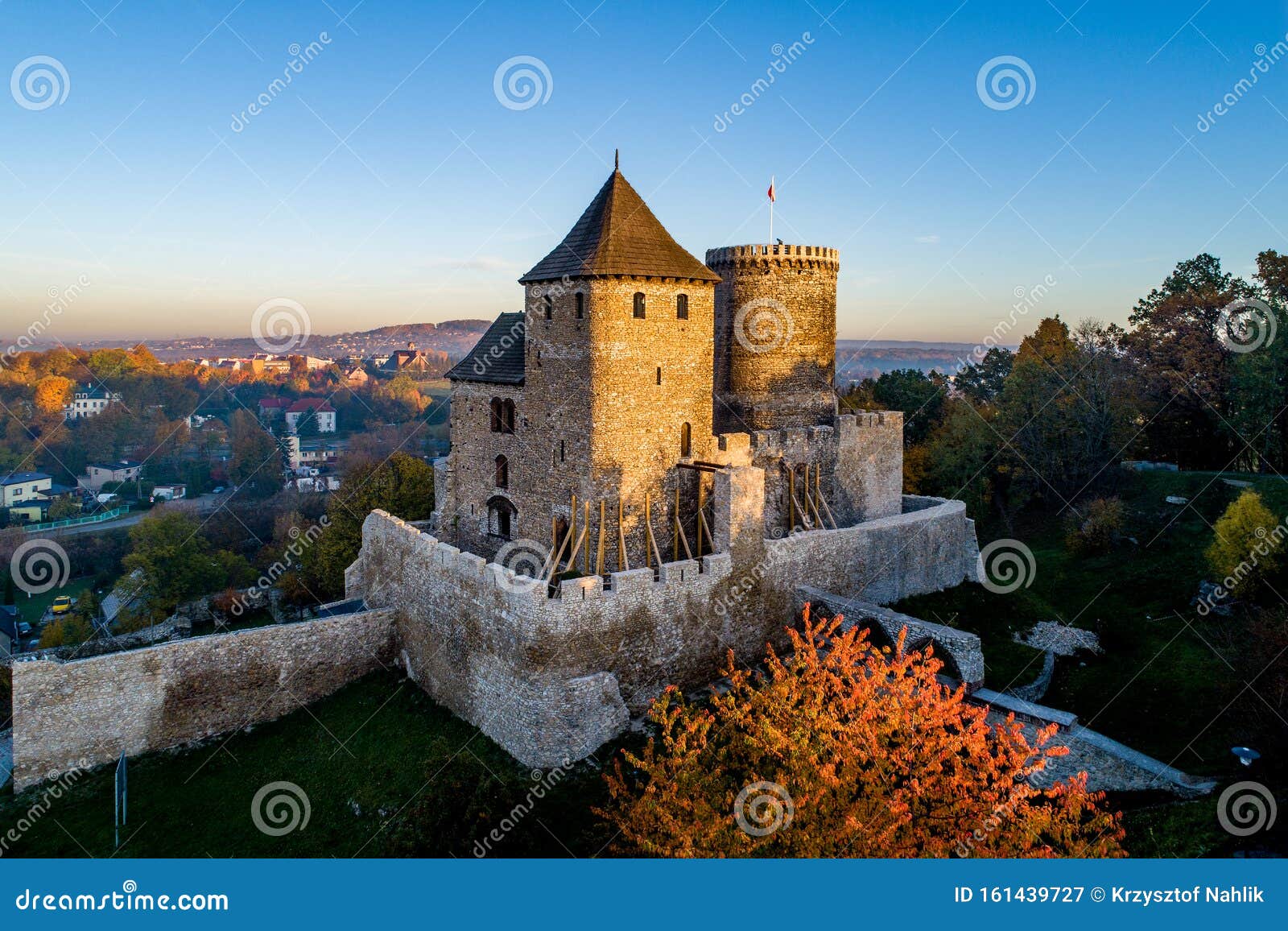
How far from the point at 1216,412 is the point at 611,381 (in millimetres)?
27429

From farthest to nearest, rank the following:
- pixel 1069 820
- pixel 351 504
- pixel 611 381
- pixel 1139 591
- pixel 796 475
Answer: pixel 351 504 → pixel 1139 591 → pixel 796 475 → pixel 611 381 → pixel 1069 820

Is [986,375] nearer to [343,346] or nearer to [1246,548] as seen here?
[1246,548]

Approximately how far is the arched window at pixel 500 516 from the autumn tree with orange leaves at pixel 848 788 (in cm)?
946

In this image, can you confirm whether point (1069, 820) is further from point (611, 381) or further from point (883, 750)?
point (611, 381)

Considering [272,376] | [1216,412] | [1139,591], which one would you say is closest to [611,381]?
[1139,591]

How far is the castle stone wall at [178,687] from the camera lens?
1794cm

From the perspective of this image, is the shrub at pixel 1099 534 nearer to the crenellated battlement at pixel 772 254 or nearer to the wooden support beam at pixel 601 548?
the crenellated battlement at pixel 772 254

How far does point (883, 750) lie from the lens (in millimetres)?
12891

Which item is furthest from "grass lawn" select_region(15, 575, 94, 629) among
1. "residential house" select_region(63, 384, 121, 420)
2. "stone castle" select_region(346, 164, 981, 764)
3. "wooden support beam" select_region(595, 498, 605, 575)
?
"wooden support beam" select_region(595, 498, 605, 575)

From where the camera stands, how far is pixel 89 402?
80.2 m

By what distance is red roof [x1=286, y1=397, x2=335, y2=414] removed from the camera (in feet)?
281

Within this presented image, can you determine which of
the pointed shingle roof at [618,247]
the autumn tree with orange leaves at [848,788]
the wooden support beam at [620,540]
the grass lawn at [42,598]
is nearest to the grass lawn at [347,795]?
the autumn tree with orange leaves at [848,788]

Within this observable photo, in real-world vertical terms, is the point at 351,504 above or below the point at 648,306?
below

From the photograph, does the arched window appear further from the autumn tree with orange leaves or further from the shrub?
the shrub
